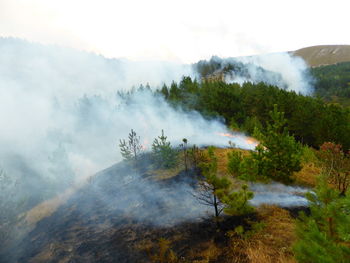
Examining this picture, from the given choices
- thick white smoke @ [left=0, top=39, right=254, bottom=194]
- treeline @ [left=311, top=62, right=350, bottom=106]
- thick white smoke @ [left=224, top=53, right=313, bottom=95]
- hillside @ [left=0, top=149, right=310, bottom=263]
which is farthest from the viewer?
thick white smoke @ [left=224, top=53, right=313, bottom=95]

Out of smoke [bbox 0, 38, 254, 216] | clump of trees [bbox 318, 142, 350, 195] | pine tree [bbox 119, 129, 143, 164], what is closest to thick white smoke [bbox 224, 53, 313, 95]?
smoke [bbox 0, 38, 254, 216]

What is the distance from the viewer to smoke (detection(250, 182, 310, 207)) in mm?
12584

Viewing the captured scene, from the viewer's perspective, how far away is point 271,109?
3781cm

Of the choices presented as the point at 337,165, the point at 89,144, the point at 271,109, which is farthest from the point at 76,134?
the point at 337,165

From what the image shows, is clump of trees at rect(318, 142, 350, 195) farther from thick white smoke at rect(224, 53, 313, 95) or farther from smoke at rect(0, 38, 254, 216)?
thick white smoke at rect(224, 53, 313, 95)

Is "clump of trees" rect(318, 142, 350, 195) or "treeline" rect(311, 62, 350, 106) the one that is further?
"treeline" rect(311, 62, 350, 106)

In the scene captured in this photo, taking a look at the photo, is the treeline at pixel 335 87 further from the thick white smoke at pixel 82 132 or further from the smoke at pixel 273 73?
the thick white smoke at pixel 82 132

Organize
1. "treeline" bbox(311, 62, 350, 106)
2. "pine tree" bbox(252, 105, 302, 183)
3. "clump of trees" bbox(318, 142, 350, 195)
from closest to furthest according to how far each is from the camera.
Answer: "clump of trees" bbox(318, 142, 350, 195)
"pine tree" bbox(252, 105, 302, 183)
"treeline" bbox(311, 62, 350, 106)

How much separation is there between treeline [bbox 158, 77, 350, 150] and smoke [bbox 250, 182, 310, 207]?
50.5 ft

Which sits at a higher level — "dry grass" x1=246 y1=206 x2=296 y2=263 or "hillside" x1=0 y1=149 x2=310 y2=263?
"dry grass" x1=246 y1=206 x2=296 y2=263

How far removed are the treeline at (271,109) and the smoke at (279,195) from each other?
15.4 m

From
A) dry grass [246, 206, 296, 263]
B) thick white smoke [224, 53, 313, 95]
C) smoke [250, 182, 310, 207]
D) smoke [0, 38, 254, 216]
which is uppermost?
thick white smoke [224, 53, 313, 95]

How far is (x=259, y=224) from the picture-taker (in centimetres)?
1033

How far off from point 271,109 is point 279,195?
2696 cm
